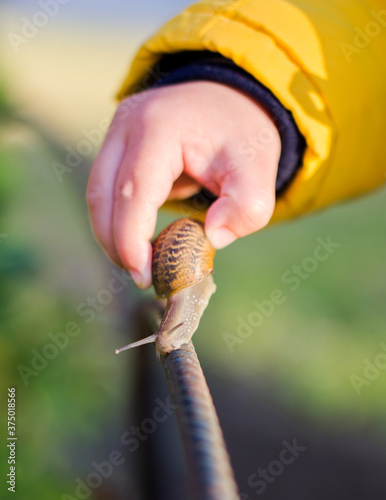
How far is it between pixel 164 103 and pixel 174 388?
20.0 inches

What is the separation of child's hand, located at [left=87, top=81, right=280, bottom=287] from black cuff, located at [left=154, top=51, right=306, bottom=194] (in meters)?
0.01

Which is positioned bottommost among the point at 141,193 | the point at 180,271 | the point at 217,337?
the point at 217,337

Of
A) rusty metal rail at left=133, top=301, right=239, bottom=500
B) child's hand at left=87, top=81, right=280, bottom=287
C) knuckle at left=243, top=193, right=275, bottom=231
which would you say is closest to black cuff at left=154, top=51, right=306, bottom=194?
child's hand at left=87, top=81, right=280, bottom=287

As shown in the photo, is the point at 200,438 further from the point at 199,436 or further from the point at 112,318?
the point at 112,318

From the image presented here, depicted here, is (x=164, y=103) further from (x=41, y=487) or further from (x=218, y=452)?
(x=41, y=487)

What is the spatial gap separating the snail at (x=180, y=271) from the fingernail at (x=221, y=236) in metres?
0.02

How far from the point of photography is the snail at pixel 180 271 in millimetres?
790

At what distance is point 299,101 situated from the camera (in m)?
0.83

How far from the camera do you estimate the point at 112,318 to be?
4.53 ft

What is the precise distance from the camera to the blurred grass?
3.33ft

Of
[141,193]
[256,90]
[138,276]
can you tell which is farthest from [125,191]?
[256,90]

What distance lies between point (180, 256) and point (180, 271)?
2 centimetres

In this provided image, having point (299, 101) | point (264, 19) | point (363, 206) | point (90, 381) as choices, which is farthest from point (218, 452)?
point (363, 206)

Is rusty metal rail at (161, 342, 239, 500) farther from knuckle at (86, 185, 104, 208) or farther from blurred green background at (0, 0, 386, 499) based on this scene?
blurred green background at (0, 0, 386, 499)
